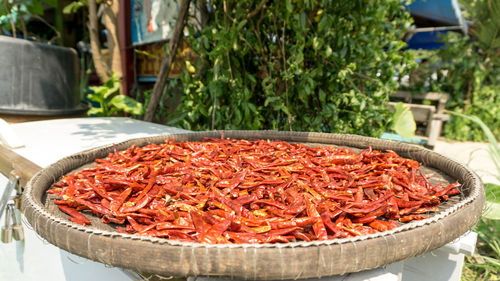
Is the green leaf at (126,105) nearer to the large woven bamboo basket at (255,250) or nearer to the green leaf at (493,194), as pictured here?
the large woven bamboo basket at (255,250)

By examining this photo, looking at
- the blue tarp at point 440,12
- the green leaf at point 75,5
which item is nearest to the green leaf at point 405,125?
the green leaf at point 75,5

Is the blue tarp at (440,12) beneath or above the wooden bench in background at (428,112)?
above

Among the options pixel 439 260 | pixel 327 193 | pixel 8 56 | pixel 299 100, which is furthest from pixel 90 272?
pixel 8 56

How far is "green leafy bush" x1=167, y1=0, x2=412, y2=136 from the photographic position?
2996 mm

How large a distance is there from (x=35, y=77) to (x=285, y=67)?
2667mm

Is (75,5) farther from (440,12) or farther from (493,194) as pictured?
(440,12)

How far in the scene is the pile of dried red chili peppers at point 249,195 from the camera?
37.3 inches

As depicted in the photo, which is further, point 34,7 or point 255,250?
point 34,7

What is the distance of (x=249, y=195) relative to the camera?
1.18 metres

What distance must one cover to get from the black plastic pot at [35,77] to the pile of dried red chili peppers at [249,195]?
2.42 metres

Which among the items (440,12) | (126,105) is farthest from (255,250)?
(440,12)

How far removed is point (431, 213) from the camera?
1113mm

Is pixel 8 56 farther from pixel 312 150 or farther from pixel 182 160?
pixel 312 150

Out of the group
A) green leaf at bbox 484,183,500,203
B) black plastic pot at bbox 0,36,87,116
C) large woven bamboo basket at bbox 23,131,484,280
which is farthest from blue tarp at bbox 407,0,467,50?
large woven bamboo basket at bbox 23,131,484,280
